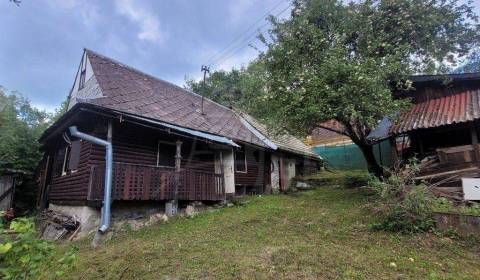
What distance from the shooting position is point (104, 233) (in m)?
7.70

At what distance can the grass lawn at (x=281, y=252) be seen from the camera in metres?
4.65

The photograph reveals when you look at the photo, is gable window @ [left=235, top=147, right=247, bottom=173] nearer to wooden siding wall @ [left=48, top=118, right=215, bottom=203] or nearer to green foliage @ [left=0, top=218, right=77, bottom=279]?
wooden siding wall @ [left=48, top=118, right=215, bottom=203]

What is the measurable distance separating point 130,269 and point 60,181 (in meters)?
7.53

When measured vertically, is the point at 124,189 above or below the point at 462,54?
below

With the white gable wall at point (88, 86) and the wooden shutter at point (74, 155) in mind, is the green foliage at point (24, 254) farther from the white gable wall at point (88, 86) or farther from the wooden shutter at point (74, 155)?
the white gable wall at point (88, 86)

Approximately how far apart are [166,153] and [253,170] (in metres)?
5.21

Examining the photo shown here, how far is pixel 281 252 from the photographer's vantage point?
5.53 metres

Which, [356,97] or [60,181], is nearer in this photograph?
[356,97]

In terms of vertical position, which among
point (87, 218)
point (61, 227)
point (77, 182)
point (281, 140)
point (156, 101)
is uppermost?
point (156, 101)

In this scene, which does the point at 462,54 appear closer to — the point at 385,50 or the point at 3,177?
the point at 385,50

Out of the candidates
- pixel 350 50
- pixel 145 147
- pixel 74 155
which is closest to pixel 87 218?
pixel 74 155

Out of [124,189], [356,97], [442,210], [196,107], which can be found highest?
[196,107]

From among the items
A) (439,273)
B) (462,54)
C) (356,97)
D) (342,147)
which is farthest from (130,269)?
(342,147)

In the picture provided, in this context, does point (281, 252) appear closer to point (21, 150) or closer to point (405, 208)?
point (405, 208)
